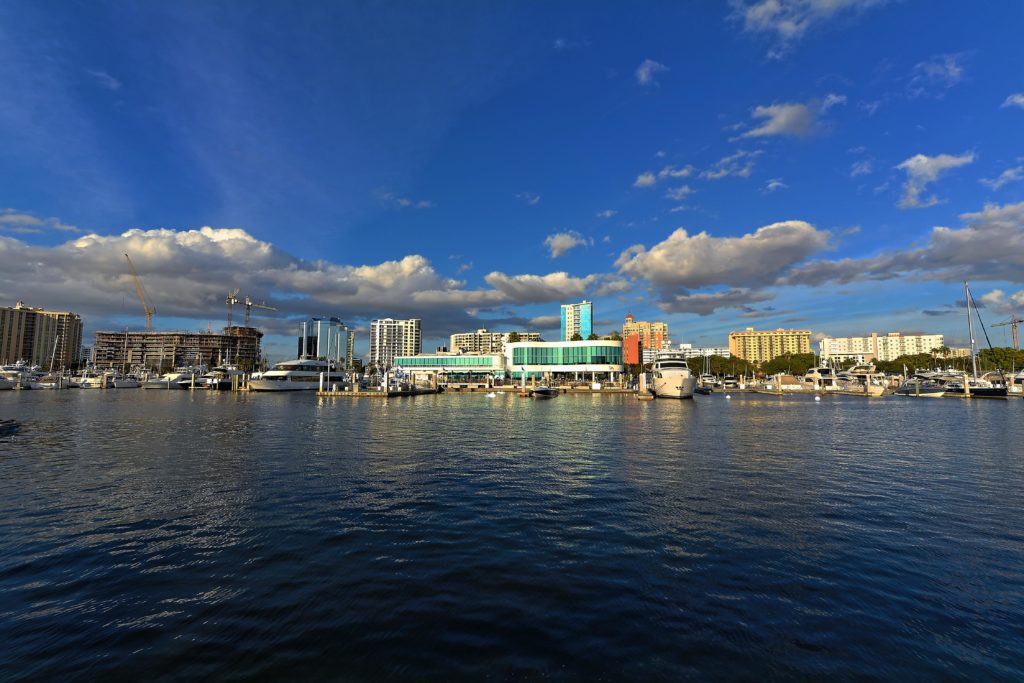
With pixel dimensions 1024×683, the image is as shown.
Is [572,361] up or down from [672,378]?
up

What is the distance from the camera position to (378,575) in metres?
12.5

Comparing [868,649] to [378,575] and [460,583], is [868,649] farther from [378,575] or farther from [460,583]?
[378,575]

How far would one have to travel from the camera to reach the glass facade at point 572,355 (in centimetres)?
18988

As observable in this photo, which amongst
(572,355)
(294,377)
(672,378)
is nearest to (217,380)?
(294,377)

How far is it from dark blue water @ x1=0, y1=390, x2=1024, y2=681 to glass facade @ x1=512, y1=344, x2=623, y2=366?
161 meters

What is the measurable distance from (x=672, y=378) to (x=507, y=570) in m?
106

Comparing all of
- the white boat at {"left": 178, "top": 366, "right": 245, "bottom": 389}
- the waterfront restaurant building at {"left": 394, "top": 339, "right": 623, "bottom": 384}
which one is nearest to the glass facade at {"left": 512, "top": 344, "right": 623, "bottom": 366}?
the waterfront restaurant building at {"left": 394, "top": 339, "right": 623, "bottom": 384}

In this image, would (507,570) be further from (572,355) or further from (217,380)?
(217,380)

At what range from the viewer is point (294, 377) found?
149 meters

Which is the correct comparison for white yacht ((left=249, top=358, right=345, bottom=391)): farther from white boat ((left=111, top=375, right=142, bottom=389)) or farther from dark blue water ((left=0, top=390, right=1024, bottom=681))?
dark blue water ((left=0, top=390, right=1024, bottom=681))

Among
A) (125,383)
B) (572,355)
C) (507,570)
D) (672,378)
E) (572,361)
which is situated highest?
(572,355)

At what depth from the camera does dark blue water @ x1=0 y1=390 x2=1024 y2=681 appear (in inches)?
348

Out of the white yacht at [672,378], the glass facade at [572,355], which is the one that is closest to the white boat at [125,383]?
the glass facade at [572,355]

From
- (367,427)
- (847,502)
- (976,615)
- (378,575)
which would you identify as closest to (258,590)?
(378,575)
